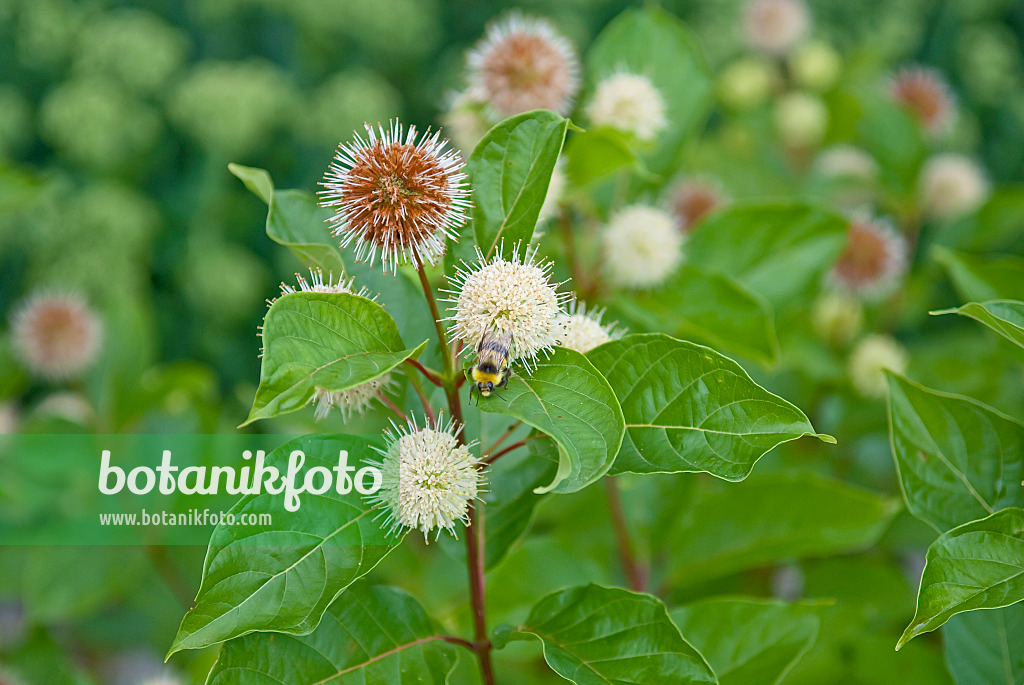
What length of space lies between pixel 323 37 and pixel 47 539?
5.69 feet

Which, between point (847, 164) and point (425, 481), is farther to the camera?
point (847, 164)

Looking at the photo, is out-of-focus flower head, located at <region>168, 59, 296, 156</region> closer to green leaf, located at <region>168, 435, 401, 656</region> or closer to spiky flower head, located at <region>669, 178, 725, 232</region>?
spiky flower head, located at <region>669, 178, 725, 232</region>

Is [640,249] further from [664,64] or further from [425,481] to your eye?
[425,481]

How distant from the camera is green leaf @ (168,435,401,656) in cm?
60

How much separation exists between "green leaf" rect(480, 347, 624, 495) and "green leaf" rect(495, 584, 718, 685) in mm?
169

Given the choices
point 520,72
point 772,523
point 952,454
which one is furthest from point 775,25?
point 952,454

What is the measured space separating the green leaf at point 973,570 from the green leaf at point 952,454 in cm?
7

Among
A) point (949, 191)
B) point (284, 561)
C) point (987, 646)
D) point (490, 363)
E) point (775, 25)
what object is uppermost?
point (775, 25)

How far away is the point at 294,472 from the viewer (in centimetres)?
65

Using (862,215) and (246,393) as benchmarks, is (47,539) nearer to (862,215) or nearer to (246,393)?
(246,393)

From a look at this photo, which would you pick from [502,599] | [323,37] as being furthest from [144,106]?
[502,599]

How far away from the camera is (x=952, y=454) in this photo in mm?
764

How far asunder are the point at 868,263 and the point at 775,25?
986mm

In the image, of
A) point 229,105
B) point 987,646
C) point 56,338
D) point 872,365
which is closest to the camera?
point 987,646
